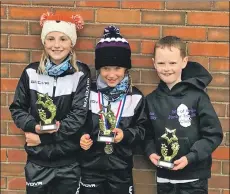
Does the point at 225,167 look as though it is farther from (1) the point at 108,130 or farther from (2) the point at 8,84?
(2) the point at 8,84

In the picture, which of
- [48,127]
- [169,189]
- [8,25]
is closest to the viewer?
[48,127]

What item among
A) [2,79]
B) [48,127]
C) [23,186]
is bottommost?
[23,186]

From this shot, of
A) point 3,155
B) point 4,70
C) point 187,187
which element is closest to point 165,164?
point 187,187

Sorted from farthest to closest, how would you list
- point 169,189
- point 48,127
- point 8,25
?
point 8,25 → point 169,189 → point 48,127

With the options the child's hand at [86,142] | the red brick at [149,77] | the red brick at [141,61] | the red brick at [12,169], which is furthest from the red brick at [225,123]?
the red brick at [12,169]

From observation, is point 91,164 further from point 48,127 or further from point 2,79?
point 2,79

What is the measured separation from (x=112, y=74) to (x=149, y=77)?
1.56 feet

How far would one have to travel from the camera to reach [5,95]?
4289mm

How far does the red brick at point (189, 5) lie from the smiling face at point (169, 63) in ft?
1.54

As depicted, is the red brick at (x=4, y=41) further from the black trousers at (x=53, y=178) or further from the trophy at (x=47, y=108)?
the black trousers at (x=53, y=178)

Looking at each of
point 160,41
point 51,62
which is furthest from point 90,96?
point 160,41

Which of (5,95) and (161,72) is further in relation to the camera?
(5,95)

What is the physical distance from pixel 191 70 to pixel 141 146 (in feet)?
2.62

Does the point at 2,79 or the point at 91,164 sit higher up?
the point at 2,79
